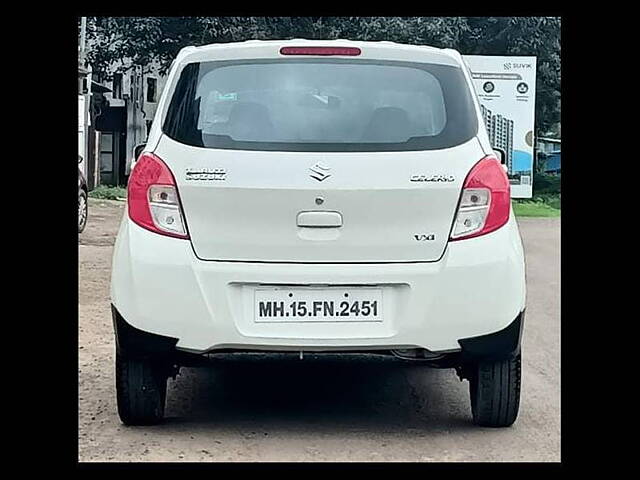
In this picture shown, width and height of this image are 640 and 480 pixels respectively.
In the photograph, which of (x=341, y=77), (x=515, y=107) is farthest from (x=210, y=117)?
(x=515, y=107)

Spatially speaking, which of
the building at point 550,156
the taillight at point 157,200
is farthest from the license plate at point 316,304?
the building at point 550,156

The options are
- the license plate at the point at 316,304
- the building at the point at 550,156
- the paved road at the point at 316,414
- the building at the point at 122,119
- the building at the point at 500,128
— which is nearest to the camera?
the license plate at the point at 316,304

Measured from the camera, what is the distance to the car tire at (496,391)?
5.01m

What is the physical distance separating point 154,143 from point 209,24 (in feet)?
69.0

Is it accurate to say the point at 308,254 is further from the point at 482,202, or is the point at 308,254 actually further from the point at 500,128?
the point at 500,128

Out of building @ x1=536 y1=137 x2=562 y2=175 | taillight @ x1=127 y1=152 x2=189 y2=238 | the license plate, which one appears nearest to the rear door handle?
the license plate

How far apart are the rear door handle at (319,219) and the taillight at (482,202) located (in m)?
0.51

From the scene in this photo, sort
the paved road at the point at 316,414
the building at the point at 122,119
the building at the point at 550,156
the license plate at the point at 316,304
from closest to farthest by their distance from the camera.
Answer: the license plate at the point at 316,304 < the paved road at the point at 316,414 < the building at the point at 550,156 < the building at the point at 122,119

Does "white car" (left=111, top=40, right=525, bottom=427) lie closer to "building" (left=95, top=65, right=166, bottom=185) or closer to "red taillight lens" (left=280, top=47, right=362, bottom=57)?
"red taillight lens" (left=280, top=47, right=362, bottom=57)

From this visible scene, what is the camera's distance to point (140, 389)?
5.01 meters

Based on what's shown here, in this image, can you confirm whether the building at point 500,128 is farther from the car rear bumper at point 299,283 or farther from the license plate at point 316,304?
the license plate at point 316,304

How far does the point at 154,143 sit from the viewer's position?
16.0 ft

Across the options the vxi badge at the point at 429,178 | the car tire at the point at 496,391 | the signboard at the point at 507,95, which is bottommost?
the car tire at the point at 496,391

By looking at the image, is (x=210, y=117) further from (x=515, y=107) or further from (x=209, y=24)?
(x=209, y=24)
